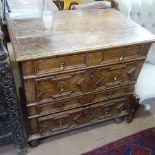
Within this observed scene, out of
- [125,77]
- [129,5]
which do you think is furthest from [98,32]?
[129,5]

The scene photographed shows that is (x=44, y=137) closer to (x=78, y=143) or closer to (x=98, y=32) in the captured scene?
(x=78, y=143)

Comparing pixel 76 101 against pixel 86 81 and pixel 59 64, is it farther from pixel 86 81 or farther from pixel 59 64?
pixel 59 64

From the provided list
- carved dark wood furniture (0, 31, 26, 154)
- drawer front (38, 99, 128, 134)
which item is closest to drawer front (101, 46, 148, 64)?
drawer front (38, 99, 128, 134)

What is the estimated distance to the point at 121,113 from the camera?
5.32 ft

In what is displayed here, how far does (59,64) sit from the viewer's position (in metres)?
1.07

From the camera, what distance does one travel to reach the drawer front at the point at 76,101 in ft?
4.10

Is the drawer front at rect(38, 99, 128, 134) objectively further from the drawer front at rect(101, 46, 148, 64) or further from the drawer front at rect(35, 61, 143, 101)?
the drawer front at rect(101, 46, 148, 64)

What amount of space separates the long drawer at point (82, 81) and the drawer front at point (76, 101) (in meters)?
0.05

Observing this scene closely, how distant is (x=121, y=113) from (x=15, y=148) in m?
0.87

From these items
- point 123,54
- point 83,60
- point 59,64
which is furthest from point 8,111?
point 123,54

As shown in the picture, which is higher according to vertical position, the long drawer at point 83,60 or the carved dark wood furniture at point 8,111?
the long drawer at point 83,60

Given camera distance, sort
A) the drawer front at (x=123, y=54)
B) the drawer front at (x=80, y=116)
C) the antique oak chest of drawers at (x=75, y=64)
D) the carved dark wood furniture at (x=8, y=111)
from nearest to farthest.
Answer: the carved dark wood furniture at (x=8, y=111)
the antique oak chest of drawers at (x=75, y=64)
the drawer front at (x=123, y=54)
the drawer front at (x=80, y=116)

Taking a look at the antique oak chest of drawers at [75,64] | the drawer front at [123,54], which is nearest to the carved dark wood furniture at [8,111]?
the antique oak chest of drawers at [75,64]

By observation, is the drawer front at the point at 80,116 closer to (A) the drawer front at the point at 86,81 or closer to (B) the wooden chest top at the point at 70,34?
(A) the drawer front at the point at 86,81
